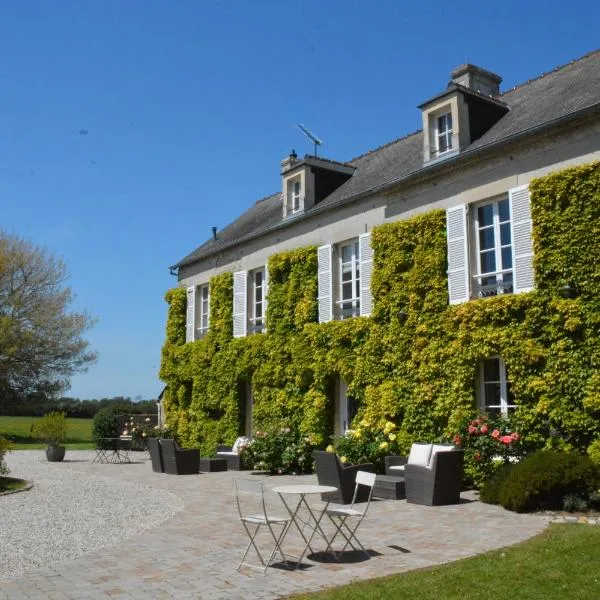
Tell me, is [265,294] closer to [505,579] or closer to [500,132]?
[500,132]

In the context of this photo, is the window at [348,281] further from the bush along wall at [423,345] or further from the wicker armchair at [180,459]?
the wicker armchair at [180,459]

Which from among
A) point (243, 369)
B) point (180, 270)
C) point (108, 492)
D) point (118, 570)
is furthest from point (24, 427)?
point (118, 570)

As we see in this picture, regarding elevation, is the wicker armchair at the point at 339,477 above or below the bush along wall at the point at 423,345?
below

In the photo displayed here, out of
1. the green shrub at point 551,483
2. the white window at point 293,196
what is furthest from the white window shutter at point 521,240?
the white window at point 293,196

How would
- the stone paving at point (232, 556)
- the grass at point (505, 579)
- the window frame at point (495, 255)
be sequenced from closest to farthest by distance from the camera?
the grass at point (505, 579) < the stone paving at point (232, 556) < the window frame at point (495, 255)

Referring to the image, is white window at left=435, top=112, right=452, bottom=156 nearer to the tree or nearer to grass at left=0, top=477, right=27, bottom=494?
grass at left=0, top=477, right=27, bottom=494

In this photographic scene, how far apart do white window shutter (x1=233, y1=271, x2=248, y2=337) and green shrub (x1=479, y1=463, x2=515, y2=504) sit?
386 inches

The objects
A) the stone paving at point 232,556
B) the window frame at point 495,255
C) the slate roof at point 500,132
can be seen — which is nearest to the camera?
the stone paving at point 232,556

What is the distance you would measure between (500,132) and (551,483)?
723 centimetres

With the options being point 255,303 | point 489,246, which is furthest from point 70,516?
point 255,303

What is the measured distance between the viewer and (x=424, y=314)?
13.5 metres

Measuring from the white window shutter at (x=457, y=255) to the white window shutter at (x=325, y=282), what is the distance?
11.9 feet

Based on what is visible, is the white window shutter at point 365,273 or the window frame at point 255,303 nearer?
the white window shutter at point 365,273

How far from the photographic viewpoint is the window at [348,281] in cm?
1581
